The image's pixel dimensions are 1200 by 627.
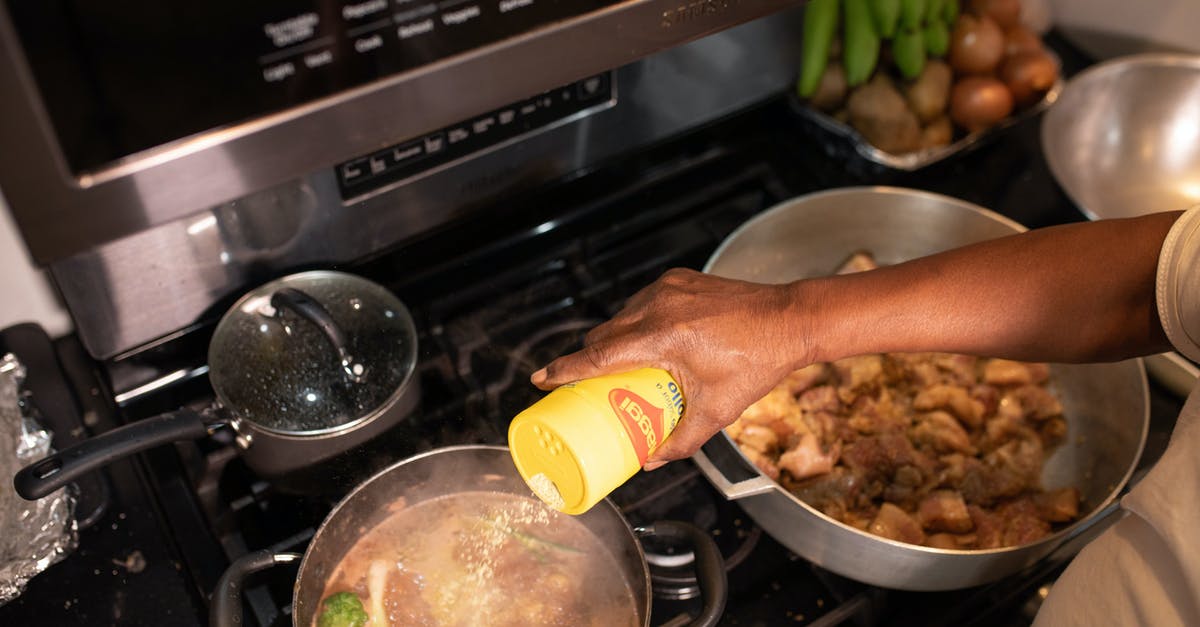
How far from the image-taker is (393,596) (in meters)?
0.83

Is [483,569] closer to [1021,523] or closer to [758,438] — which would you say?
[758,438]

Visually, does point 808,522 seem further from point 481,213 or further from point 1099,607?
point 481,213

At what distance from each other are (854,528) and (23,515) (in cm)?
75

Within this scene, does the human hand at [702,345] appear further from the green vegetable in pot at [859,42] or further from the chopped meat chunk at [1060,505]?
the green vegetable in pot at [859,42]

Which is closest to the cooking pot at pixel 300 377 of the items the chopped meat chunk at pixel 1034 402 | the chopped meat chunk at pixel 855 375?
the chopped meat chunk at pixel 855 375

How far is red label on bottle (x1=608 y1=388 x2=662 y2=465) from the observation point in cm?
69

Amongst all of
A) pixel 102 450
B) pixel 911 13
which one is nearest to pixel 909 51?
pixel 911 13

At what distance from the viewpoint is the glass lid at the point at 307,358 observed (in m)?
0.83

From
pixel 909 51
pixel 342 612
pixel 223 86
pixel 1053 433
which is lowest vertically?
pixel 1053 433

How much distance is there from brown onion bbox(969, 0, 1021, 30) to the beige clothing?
2.03ft

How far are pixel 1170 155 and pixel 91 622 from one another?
55.3 inches

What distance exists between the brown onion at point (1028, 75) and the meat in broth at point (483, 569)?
0.83 metres

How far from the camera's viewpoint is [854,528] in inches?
32.4

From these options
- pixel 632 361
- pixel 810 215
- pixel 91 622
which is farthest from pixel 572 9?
pixel 91 622
